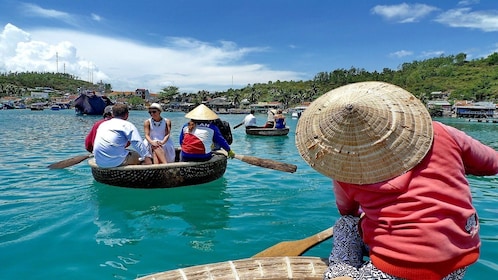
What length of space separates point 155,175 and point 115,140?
894 millimetres

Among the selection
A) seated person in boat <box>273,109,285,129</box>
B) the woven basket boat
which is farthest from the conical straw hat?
seated person in boat <box>273,109,285,129</box>

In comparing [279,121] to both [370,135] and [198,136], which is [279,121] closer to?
[198,136]

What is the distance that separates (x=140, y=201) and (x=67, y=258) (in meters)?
2.07

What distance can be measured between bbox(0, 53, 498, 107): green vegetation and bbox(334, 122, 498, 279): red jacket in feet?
317

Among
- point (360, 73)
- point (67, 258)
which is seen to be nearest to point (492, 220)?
point (67, 258)

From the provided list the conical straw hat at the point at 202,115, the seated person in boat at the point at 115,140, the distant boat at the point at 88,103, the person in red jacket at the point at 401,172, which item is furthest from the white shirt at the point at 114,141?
the distant boat at the point at 88,103

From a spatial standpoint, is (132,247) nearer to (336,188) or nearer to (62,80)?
(336,188)

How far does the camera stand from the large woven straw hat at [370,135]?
1670 mm

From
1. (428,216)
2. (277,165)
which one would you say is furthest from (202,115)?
(428,216)

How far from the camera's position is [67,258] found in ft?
12.0

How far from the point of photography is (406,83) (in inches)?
4513

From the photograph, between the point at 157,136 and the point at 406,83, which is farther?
the point at 406,83

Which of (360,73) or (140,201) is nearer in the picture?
(140,201)

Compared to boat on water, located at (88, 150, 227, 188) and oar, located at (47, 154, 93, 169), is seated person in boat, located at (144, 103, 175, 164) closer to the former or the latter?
boat on water, located at (88, 150, 227, 188)
